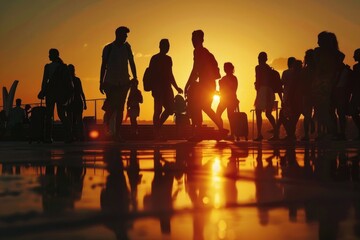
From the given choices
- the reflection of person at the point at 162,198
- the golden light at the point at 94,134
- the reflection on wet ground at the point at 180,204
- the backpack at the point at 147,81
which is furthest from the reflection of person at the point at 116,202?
the golden light at the point at 94,134

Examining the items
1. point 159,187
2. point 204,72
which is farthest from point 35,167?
point 204,72

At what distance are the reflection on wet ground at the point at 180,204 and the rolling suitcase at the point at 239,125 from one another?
39.3ft

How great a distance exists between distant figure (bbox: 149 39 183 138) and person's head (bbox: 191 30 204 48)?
60 cm

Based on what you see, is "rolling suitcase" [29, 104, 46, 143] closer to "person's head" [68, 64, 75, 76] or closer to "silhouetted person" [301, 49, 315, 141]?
"person's head" [68, 64, 75, 76]

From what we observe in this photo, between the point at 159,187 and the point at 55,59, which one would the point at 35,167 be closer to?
the point at 159,187

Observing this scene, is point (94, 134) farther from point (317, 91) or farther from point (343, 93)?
point (317, 91)

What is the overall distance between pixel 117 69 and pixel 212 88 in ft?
7.90

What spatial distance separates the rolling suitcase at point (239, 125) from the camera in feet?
57.5

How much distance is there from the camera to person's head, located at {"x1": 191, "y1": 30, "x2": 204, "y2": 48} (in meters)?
13.8

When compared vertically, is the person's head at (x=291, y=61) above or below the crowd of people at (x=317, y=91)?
above

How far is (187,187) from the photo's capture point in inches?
160

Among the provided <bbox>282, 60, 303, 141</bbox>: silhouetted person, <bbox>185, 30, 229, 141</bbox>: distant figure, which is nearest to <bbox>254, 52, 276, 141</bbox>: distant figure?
<bbox>282, 60, 303, 141</bbox>: silhouetted person

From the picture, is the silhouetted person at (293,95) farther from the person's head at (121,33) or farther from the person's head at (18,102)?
the person's head at (18,102)

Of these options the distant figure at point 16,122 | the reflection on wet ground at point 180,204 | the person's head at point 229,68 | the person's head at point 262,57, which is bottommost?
the reflection on wet ground at point 180,204
